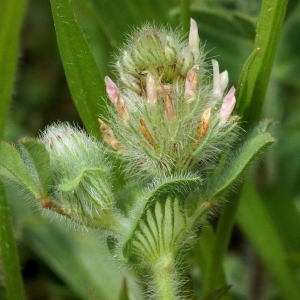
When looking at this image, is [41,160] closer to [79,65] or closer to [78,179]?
[78,179]

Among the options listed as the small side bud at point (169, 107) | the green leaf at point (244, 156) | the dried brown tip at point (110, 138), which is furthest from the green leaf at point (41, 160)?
the green leaf at point (244, 156)

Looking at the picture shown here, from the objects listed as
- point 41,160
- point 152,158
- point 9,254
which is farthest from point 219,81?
point 9,254

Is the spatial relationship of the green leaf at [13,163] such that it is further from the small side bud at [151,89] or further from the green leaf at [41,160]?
the small side bud at [151,89]

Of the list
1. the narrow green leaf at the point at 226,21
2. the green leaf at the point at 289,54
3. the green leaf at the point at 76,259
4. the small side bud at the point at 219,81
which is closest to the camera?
the small side bud at the point at 219,81

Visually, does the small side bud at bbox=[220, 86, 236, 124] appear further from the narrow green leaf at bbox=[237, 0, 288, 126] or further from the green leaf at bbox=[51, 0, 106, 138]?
the green leaf at bbox=[51, 0, 106, 138]

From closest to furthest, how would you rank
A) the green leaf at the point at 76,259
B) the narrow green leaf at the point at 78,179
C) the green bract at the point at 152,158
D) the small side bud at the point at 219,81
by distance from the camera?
the narrow green leaf at the point at 78,179 < the green bract at the point at 152,158 < the small side bud at the point at 219,81 < the green leaf at the point at 76,259

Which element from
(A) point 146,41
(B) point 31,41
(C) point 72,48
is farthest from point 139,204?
(B) point 31,41

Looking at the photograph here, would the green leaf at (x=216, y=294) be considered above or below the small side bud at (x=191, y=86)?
below

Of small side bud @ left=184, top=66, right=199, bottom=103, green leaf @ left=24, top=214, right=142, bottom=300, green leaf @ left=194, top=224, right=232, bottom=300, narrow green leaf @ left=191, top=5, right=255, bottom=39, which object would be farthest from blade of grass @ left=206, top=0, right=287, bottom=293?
green leaf @ left=24, top=214, right=142, bottom=300
